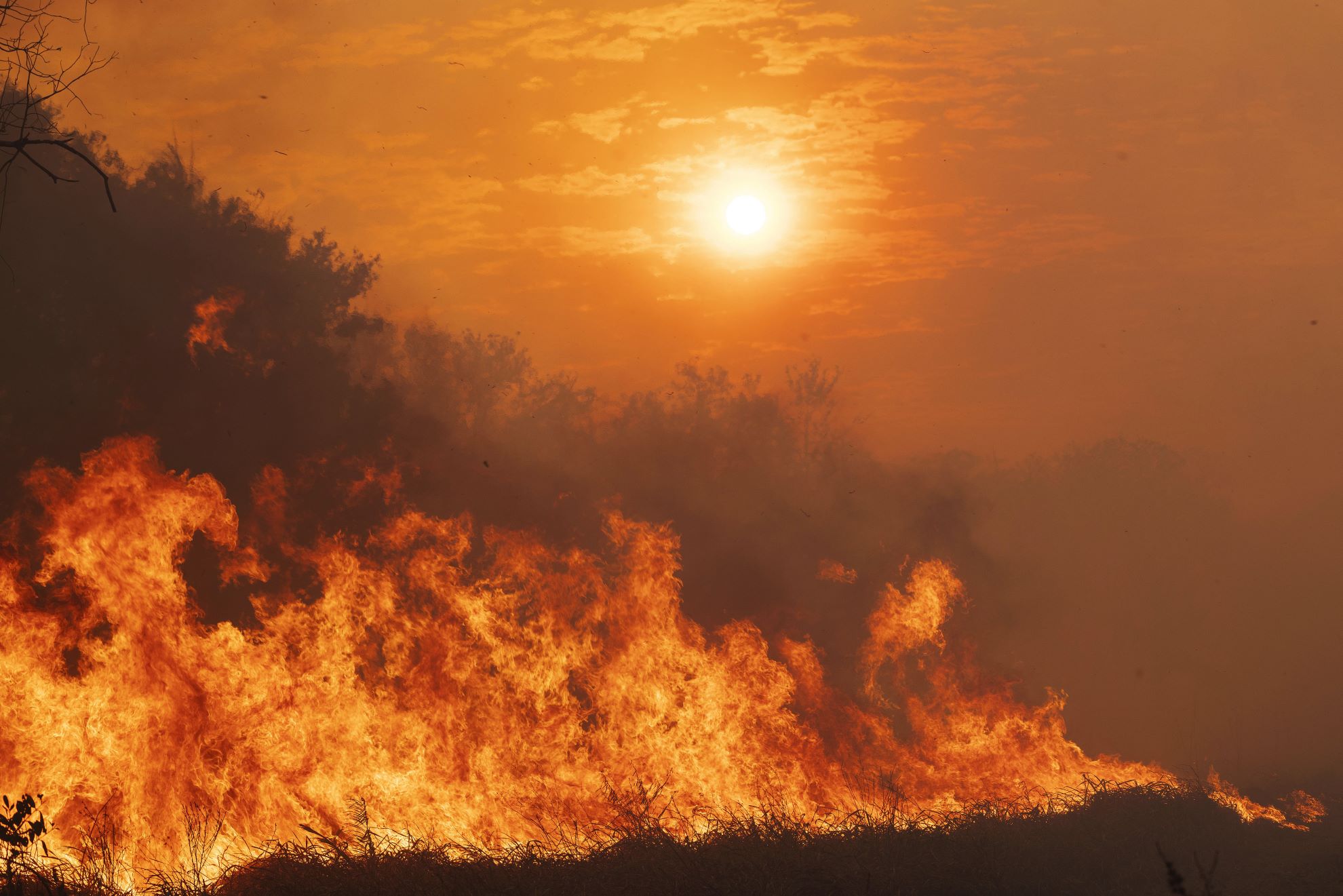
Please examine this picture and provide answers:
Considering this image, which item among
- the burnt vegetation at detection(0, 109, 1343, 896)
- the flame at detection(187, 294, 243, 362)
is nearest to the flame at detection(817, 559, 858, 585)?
the burnt vegetation at detection(0, 109, 1343, 896)

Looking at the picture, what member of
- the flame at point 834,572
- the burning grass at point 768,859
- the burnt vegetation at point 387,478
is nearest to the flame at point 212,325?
the burnt vegetation at point 387,478

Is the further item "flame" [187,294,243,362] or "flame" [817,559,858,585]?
"flame" [817,559,858,585]

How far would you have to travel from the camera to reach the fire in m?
16.1

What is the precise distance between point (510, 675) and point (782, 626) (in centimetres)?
1146

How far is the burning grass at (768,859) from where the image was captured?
43.0 feet

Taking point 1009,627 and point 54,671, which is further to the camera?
point 1009,627

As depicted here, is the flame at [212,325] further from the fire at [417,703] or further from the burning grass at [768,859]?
the burning grass at [768,859]

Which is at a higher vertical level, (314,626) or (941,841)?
(314,626)

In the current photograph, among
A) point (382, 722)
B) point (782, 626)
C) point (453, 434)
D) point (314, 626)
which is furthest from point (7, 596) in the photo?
point (782, 626)

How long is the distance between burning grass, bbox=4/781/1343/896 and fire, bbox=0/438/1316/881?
37.9 inches

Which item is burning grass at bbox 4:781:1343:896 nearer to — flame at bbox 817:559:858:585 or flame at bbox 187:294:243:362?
flame at bbox 817:559:858:585

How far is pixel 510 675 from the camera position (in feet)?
63.2

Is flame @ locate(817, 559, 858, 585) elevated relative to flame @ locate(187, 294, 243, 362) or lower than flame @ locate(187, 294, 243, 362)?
lower

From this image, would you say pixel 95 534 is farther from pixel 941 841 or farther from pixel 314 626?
pixel 941 841
